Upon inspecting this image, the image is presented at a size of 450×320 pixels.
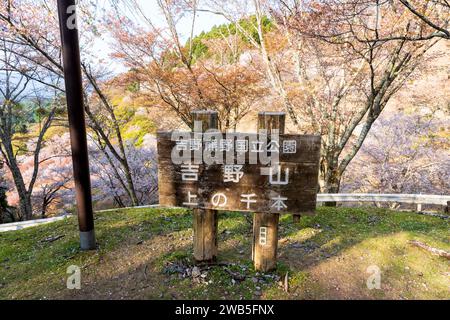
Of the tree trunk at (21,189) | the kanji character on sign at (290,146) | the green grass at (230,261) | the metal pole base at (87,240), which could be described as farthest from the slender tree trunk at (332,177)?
the tree trunk at (21,189)

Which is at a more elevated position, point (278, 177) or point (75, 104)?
point (75, 104)

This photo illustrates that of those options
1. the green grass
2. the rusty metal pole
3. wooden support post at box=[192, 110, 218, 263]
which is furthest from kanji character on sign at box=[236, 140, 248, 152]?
the rusty metal pole

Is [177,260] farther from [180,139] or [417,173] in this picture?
[417,173]

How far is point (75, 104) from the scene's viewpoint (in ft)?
11.6

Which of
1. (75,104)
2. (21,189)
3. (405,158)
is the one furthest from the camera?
(405,158)

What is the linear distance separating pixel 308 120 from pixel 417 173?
6.22 meters

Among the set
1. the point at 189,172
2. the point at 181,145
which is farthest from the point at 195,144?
the point at 189,172

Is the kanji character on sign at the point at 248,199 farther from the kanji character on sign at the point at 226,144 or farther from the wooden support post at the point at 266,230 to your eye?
the kanji character on sign at the point at 226,144

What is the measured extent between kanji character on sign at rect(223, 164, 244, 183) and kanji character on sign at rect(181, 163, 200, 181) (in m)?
0.35

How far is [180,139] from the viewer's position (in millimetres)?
3281

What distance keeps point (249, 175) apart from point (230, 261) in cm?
137

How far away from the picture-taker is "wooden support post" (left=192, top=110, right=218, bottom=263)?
3.23m

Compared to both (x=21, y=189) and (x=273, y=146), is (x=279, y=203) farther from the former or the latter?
(x=21, y=189)

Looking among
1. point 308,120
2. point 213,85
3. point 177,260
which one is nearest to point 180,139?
point 177,260
